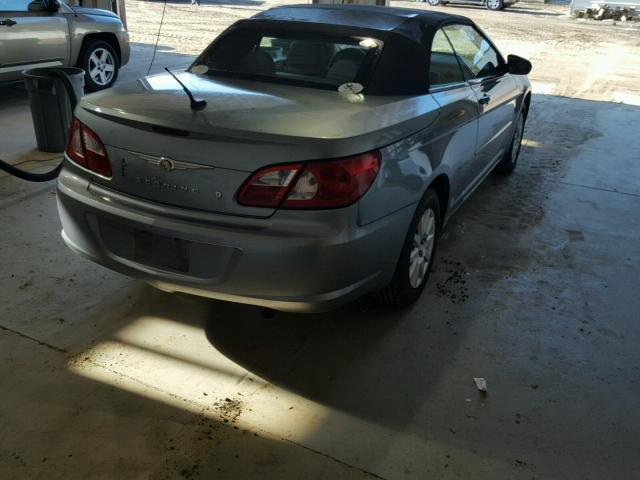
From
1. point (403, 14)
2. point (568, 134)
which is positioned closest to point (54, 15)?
point (403, 14)

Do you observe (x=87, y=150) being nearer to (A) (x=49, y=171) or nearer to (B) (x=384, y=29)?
(B) (x=384, y=29)

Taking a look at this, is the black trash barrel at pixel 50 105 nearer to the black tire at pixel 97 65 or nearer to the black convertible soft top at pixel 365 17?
the black tire at pixel 97 65

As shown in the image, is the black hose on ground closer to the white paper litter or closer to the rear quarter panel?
the rear quarter panel

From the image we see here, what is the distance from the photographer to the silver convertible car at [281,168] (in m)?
2.54

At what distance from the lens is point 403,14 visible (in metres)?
3.84

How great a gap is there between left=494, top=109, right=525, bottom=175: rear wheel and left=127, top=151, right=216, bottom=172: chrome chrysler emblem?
152 inches

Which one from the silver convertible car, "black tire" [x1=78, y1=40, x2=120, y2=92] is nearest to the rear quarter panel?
the silver convertible car

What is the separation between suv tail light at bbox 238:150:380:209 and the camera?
2516 mm

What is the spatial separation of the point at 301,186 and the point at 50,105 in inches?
173

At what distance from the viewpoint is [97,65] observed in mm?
8562

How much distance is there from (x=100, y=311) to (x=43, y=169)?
278cm

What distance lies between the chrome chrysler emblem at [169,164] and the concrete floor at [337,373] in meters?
0.99

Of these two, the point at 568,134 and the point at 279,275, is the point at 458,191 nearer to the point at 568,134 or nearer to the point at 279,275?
the point at 279,275

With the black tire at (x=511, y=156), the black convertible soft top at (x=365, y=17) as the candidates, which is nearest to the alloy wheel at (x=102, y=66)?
the black convertible soft top at (x=365, y=17)
